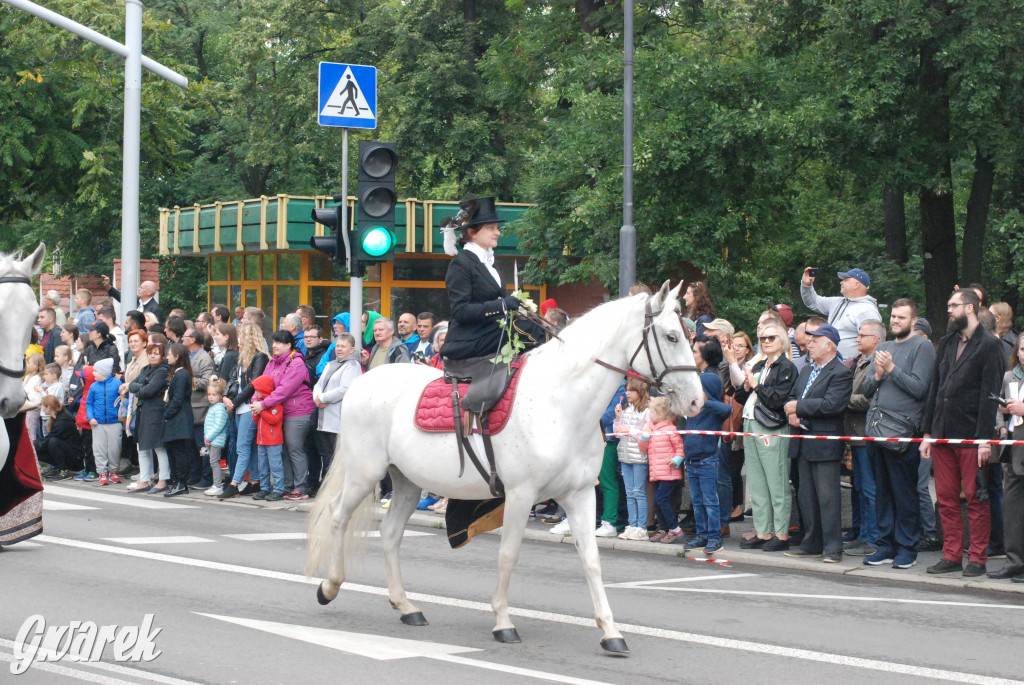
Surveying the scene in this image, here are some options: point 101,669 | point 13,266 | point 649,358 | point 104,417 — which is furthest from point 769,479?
point 104,417

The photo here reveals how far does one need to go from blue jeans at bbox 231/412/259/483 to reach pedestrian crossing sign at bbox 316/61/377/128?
3998 millimetres

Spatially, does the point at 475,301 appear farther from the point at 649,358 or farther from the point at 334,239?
the point at 334,239

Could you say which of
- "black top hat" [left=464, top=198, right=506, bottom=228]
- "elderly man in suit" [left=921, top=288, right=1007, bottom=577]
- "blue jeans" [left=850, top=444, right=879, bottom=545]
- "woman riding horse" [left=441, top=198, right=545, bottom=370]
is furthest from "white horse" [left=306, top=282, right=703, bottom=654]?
"blue jeans" [left=850, top=444, right=879, bottom=545]

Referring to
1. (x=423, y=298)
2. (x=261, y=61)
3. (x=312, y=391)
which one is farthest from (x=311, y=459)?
(x=261, y=61)

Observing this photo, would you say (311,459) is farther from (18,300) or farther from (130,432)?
(18,300)

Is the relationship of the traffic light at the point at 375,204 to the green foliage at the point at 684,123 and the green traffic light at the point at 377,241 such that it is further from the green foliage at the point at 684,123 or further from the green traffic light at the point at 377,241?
the green foliage at the point at 684,123

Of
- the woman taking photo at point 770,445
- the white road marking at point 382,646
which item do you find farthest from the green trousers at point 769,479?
the white road marking at point 382,646

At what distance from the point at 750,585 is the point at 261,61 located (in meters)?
33.7

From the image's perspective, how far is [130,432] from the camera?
1808 cm

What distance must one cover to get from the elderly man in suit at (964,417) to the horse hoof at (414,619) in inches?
196

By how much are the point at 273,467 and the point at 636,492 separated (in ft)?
17.5

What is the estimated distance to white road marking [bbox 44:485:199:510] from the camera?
1570cm

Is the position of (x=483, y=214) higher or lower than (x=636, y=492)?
higher

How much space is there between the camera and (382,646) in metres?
7.74
